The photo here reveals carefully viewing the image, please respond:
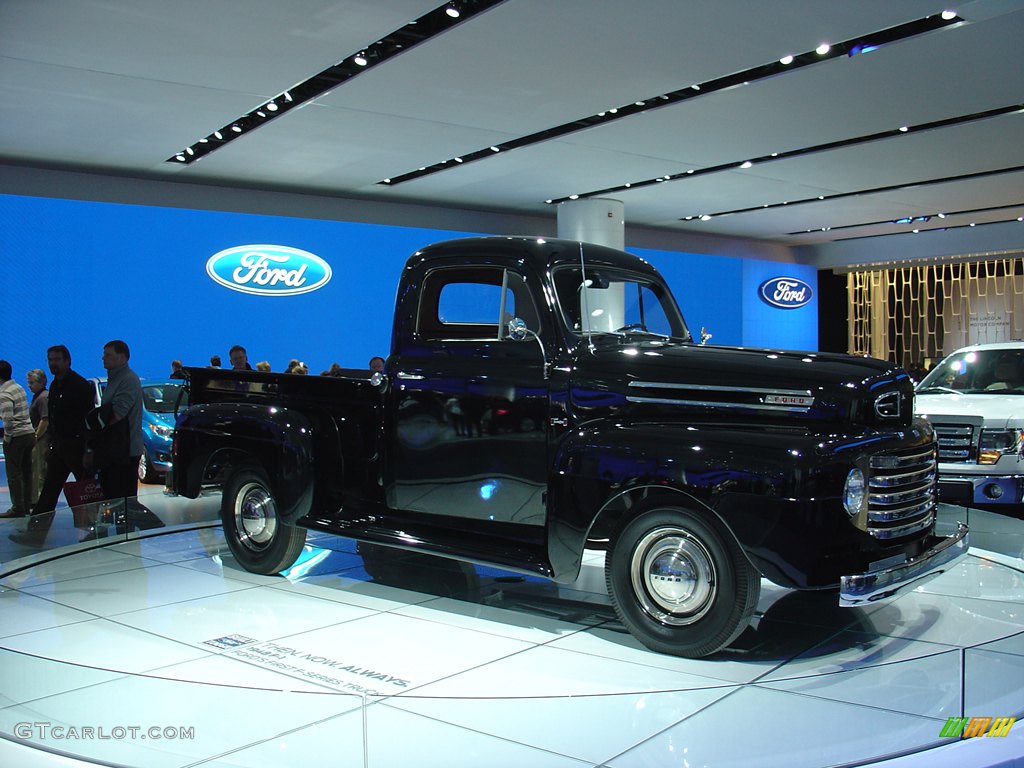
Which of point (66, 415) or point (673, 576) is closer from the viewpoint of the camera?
point (673, 576)

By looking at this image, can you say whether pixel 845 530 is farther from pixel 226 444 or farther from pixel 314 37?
pixel 314 37

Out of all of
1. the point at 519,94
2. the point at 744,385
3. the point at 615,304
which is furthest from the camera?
the point at 519,94

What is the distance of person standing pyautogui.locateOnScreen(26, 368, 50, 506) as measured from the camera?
8.68 meters

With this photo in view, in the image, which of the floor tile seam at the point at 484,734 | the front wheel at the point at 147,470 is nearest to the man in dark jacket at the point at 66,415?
the front wheel at the point at 147,470

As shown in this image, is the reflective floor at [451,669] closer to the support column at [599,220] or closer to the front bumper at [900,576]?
the front bumper at [900,576]

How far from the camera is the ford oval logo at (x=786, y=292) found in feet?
63.3

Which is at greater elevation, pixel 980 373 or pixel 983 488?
pixel 980 373

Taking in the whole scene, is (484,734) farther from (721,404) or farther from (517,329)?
(517,329)

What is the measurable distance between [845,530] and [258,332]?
10603 millimetres

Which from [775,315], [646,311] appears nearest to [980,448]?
[646,311]

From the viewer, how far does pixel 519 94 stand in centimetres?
923

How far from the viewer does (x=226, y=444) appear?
5.77 metres

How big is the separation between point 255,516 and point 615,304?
8.11 feet

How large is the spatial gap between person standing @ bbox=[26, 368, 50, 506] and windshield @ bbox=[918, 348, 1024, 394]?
7.79 metres
